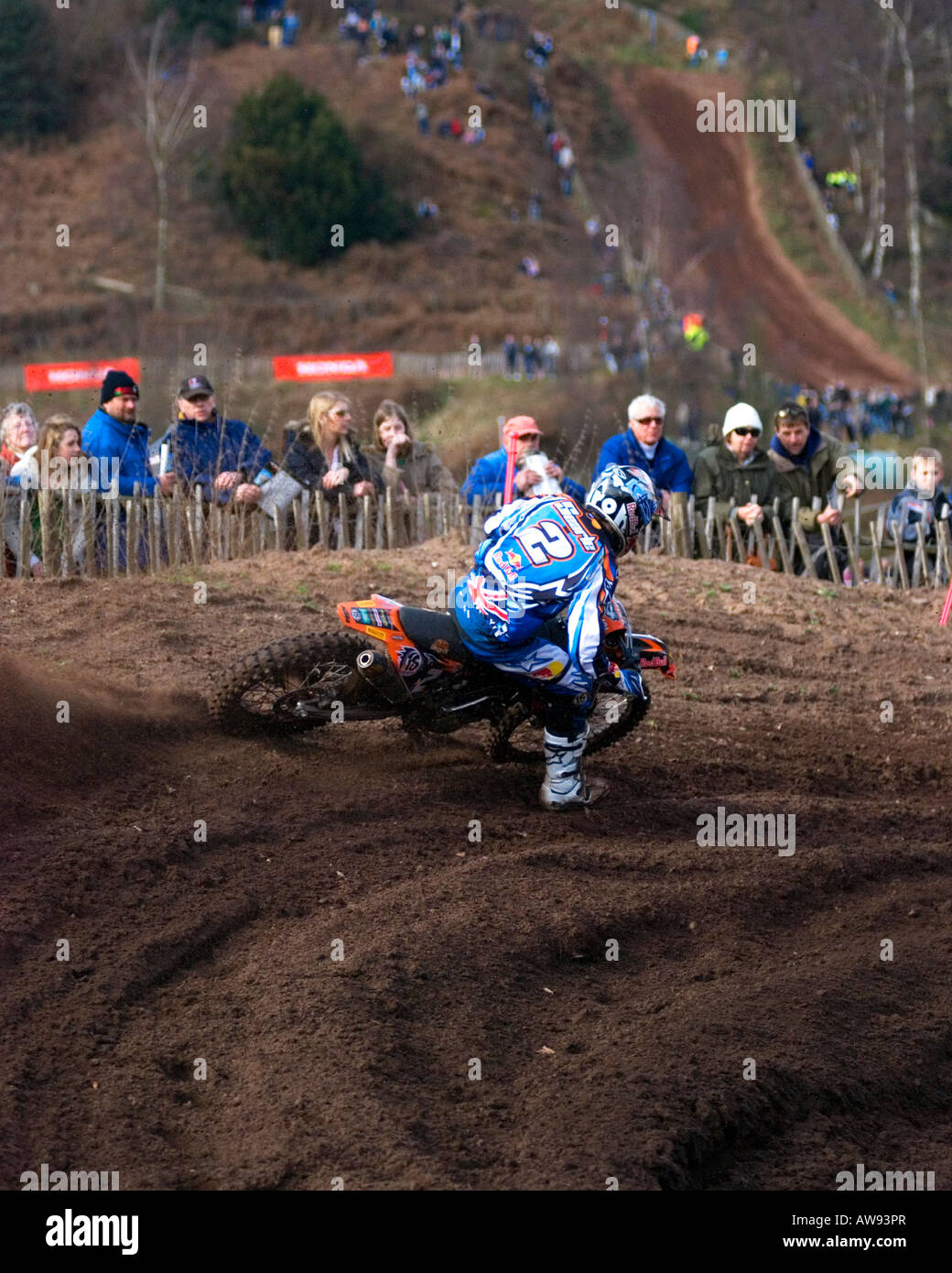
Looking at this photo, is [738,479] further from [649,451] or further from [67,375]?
[67,375]

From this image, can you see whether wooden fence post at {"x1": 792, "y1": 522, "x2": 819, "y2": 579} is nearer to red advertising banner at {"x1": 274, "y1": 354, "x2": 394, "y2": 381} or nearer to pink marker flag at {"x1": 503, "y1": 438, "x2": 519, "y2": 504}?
Result: pink marker flag at {"x1": 503, "y1": 438, "x2": 519, "y2": 504}

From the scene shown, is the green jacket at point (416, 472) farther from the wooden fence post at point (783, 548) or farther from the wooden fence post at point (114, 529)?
the wooden fence post at point (783, 548)

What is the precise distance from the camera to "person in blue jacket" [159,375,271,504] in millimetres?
10906

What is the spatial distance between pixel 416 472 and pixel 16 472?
132 inches

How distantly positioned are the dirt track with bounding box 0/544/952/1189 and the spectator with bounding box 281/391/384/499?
2303mm

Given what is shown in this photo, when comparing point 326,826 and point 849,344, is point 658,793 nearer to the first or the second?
point 326,826

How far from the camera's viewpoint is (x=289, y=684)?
7.57 metres

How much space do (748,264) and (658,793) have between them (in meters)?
48.9

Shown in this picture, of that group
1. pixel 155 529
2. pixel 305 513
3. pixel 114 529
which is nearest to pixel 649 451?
pixel 305 513

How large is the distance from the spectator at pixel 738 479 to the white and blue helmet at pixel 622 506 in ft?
17.1

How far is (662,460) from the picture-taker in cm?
1218

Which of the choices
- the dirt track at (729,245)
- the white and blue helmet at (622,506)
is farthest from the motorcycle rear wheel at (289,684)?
the dirt track at (729,245)

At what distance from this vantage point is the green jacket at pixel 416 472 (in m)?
12.1

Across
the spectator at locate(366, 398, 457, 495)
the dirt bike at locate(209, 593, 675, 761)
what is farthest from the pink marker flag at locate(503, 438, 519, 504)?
the dirt bike at locate(209, 593, 675, 761)
